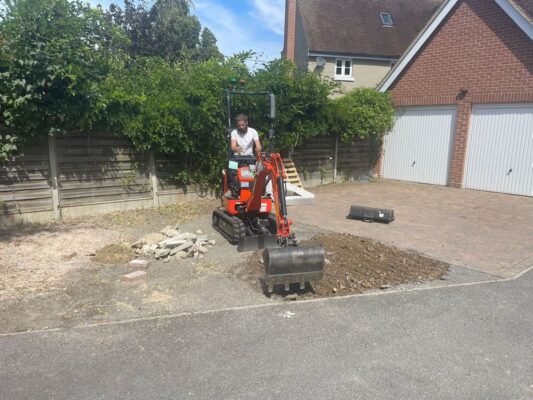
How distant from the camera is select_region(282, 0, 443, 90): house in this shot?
25.2 metres

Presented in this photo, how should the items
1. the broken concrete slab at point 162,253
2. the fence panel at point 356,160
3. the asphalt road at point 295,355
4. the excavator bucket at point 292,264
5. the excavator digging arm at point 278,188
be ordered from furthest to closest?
the fence panel at point 356,160, the broken concrete slab at point 162,253, the excavator digging arm at point 278,188, the excavator bucket at point 292,264, the asphalt road at point 295,355

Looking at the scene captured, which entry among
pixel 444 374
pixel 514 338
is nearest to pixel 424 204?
pixel 514 338

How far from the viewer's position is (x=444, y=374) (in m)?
3.52

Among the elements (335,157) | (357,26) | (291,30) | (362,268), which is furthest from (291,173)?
(357,26)

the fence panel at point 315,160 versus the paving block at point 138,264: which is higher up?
the fence panel at point 315,160

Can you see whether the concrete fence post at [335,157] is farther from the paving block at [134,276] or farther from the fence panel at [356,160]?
the paving block at [134,276]

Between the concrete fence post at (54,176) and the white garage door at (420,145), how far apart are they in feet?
35.5

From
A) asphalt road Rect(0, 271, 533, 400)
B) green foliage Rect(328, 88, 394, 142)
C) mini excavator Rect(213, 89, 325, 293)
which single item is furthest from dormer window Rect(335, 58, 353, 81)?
asphalt road Rect(0, 271, 533, 400)

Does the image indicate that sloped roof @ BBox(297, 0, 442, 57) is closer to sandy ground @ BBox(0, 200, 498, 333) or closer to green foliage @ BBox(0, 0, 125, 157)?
green foliage @ BBox(0, 0, 125, 157)

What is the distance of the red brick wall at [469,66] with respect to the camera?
1177cm

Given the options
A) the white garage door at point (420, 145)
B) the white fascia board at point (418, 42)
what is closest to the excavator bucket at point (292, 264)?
the white garage door at point (420, 145)

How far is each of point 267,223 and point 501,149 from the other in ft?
28.0

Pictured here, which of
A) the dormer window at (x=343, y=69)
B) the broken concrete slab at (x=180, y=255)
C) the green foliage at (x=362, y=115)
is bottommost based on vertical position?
the broken concrete slab at (x=180, y=255)

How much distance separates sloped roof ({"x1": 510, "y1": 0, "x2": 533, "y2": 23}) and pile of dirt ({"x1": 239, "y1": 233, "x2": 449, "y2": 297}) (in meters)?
8.81
